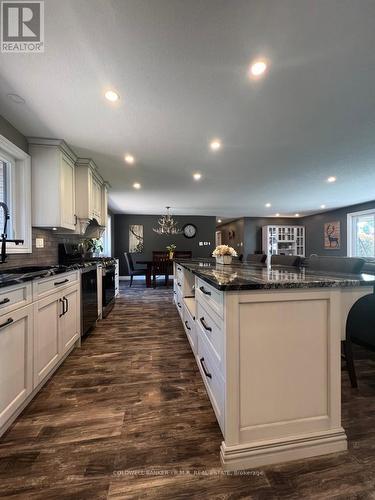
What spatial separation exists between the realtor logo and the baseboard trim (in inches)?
98.8

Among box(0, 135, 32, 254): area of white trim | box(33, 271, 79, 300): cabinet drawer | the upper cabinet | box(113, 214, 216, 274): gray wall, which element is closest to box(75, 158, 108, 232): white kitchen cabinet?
the upper cabinet

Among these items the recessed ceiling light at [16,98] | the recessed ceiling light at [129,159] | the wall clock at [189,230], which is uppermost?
the recessed ceiling light at [129,159]

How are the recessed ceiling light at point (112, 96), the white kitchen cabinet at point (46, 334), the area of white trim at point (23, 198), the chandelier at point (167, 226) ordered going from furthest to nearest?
the chandelier at point (167, 226) → the area of white trim at point (23, 198) → the recessed ceiling light at point (112, 96) → the white kitchen cabinet at point (46, 334)

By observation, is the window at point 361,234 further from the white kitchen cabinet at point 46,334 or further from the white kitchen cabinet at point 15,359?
the white kitchen cabinet at point 15,359

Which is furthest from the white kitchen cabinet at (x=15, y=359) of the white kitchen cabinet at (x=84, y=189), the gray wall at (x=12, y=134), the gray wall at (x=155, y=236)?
the gray wall at (x=155, y=236)

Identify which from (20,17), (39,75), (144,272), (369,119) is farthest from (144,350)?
(144,272)

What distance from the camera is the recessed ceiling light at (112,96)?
1.88 meters

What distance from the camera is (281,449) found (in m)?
1.17

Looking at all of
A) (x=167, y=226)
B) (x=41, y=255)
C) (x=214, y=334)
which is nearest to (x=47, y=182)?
(x=41, y=255)

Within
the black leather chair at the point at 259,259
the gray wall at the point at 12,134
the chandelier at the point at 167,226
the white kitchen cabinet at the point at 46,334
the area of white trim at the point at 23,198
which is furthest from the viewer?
the chandelier at the point at 167,226

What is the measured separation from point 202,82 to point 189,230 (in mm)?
7415

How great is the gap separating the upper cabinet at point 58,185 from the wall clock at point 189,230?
5.94 m

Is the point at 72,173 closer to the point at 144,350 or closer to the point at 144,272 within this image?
the point at 144,350

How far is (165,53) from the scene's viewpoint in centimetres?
149
